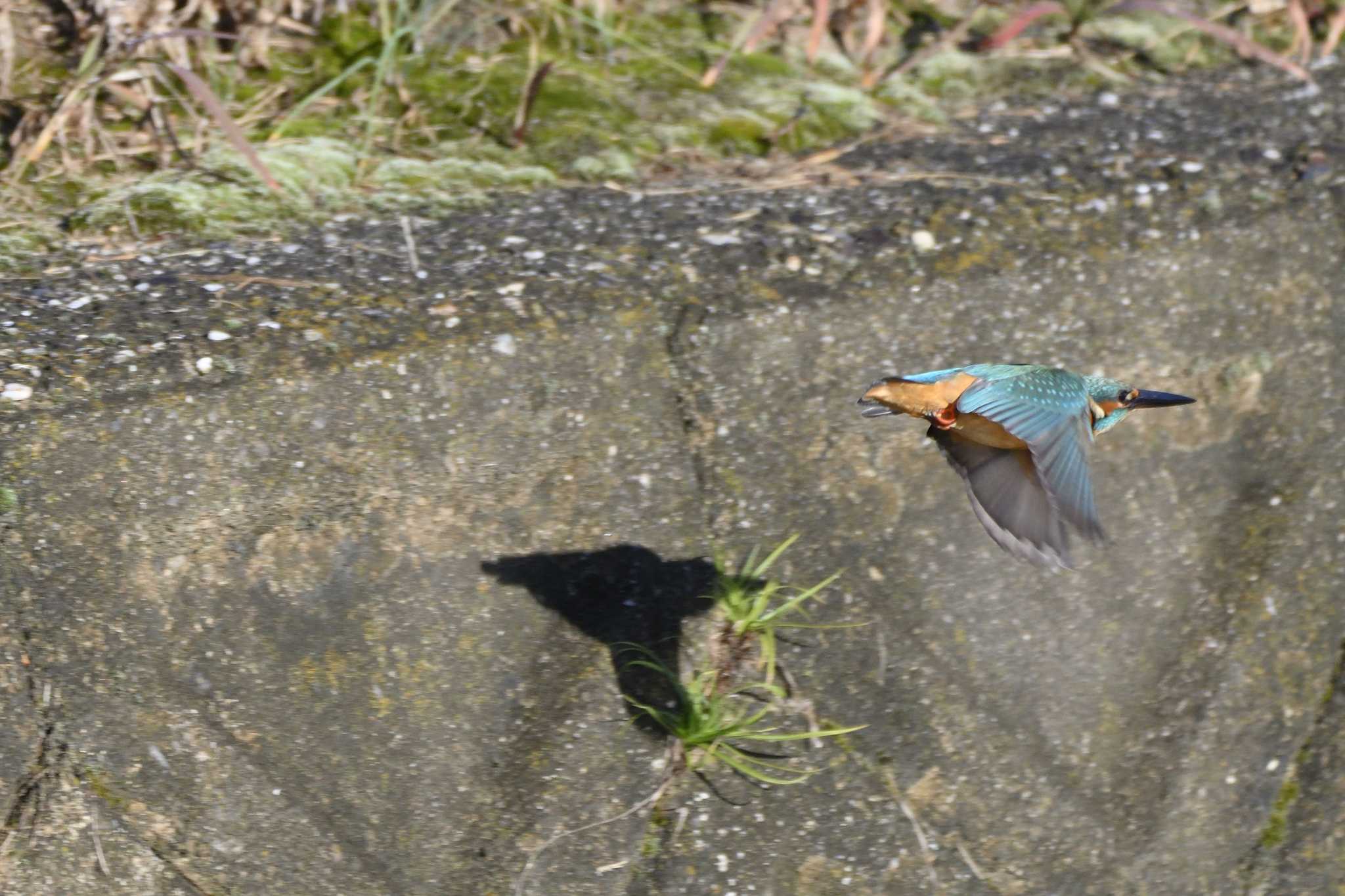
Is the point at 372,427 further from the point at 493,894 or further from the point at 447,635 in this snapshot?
the point at 493,894

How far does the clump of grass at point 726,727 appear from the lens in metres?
2.12

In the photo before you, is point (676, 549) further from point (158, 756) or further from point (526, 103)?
point (526, 103)

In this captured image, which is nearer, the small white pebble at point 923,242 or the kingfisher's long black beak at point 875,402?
the kingfisher's long black beak at point 875,402

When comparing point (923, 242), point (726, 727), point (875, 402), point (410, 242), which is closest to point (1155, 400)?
point (875, 402)

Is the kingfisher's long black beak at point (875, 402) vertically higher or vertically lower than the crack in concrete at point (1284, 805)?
higher

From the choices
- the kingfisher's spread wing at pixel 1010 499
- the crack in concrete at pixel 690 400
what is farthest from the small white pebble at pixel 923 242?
the kingfisher's spread wing at pixel 1010 499

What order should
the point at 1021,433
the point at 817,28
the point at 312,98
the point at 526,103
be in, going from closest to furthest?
the point at 1021,433
the point at 312,98
the point at 526,103
the point at 817,28

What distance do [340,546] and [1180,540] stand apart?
151 cm

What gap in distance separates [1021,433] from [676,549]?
0.65 m

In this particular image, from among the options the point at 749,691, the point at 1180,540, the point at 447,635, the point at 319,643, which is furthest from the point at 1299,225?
the point at 319,643

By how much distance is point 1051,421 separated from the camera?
72.4 inches

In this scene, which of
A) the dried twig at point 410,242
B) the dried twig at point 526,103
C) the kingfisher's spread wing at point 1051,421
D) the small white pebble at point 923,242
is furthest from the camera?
the dried twig at point 526,103

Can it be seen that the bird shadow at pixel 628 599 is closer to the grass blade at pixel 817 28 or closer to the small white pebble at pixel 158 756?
the small white pebble at pixel 158 756

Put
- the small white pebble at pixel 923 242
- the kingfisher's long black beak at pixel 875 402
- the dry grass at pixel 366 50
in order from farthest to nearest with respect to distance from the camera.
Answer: the dry grass at pixel 366 50, the small white pebble at pixel 923 242, the kingfisher's long black beak at pixel 875 402
